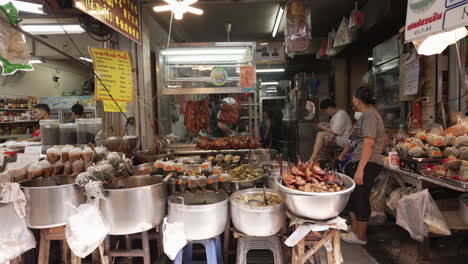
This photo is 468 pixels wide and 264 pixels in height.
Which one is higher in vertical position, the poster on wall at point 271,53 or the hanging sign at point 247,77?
the poster on wall at point 271,53

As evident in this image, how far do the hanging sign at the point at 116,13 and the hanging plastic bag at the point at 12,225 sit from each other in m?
Answer: 1.62

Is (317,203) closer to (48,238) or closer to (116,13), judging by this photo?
(48,238)

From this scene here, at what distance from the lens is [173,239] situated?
211cm

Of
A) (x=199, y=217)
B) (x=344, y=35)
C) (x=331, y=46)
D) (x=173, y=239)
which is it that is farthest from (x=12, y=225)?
(x=331, y=46)

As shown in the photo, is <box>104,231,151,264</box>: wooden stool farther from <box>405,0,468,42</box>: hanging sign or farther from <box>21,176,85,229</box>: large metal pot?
<box>405,0,468,42</box>: hanging sign

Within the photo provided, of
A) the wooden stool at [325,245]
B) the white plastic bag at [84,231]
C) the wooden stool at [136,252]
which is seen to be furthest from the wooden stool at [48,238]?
the wooden stool at [325,245]

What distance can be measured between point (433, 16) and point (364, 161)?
5.52 feet

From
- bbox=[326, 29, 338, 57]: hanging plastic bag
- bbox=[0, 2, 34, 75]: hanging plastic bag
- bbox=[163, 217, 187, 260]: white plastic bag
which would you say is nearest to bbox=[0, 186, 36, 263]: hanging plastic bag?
bbox=[163, 217, 187, 260]: white plastic bag

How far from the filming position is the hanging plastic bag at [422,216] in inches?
115

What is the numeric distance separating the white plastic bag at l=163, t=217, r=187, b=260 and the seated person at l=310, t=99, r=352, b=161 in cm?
381

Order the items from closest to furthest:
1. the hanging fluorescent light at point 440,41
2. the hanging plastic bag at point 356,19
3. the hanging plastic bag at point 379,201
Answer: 1. the hanging fluorescent light at point 440,41
2. the hanging plastic bag at point 379,201
3. the hanging plastic bag at point 356,19

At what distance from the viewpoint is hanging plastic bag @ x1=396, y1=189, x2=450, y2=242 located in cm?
293

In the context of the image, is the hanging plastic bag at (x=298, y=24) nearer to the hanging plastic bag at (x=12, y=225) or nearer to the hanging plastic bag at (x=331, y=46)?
the hanging plastic bag at (x=331, y=46)

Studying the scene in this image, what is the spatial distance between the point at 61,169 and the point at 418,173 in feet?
12.7
